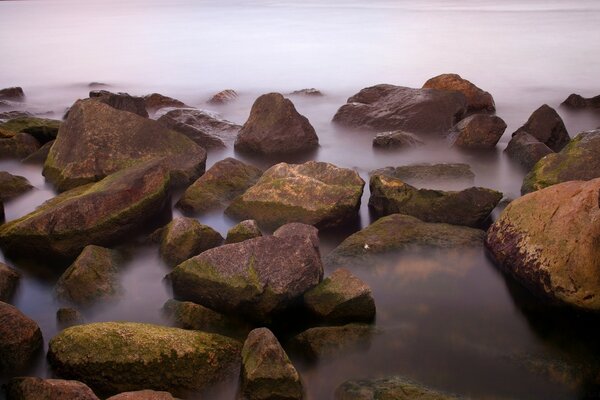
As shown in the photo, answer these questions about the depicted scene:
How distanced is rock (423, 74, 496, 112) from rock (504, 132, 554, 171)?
301cm

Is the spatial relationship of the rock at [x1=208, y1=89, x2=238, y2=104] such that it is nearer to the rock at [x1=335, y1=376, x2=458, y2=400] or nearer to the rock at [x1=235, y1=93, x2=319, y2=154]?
the rock at [x1=235, y1=93, x2=319, y2=154]

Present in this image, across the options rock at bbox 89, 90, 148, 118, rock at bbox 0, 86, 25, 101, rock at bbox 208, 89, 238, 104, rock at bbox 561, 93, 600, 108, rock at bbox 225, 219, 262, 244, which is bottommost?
→ rock at bbox 0, 86, 25, 101

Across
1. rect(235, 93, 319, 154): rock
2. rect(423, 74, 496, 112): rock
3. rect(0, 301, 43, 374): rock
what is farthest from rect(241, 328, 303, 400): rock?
rect(423, 74, 496, 112): rock

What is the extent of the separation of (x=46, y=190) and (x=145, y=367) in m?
5.16

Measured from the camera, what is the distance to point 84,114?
889 cm


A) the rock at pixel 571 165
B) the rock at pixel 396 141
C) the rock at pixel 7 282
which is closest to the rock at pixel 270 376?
the rock at pixel 7 282

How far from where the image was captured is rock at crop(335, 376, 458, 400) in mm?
4398

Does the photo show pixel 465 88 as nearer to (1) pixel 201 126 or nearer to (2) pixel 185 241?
(1) pixel 201 126

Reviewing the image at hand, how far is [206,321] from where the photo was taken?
17.1 feet

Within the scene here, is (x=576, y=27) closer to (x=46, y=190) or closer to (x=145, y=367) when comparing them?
(x=46, y=190)

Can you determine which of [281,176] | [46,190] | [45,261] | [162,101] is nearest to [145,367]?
[45,261]

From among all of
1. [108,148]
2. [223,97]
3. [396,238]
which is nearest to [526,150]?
[396,238]

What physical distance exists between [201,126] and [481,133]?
5.01m

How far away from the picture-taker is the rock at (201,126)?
1097 centimetres
